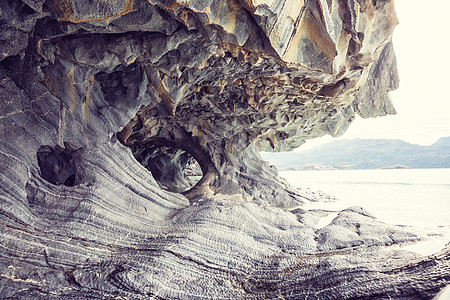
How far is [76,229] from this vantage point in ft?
17.2

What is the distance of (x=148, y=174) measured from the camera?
767cm

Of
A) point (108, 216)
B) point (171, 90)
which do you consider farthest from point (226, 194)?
point (108, 216)

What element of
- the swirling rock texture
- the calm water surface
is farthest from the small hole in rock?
the calm water surface

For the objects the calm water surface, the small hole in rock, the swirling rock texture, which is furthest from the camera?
the calm water surface

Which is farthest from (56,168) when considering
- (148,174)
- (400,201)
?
(400,201)

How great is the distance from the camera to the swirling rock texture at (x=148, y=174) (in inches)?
168

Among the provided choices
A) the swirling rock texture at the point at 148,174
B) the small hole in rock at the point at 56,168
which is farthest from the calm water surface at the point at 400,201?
the small hole in rock at the point at 56,168

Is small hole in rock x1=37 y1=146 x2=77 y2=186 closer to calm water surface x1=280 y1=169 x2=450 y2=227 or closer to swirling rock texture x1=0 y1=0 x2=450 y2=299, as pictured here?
swirling rock texture x1=0 y1=0 x2=450 y2=299

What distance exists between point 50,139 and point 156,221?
10.3 ft

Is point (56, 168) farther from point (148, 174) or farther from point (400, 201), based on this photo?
point (400, 201)

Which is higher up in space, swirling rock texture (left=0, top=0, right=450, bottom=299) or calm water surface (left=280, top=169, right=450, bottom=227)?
swirling rock texture (left=0, top=0, right=450, bottom=299)

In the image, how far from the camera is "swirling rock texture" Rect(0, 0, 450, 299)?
4270mm

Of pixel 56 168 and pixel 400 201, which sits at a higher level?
pixel 56 168

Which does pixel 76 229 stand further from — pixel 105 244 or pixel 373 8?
pixel 373 8
